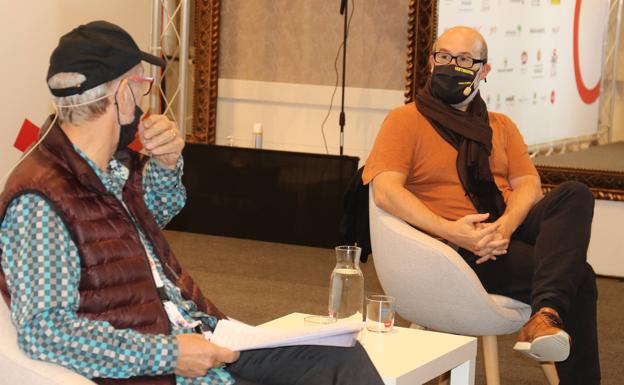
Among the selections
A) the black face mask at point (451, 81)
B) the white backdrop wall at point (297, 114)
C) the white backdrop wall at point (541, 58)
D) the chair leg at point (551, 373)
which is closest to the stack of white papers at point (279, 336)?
the chair leg at point (551, 373)

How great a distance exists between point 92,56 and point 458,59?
194cm

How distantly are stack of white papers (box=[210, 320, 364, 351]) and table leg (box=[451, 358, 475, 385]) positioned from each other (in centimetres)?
62

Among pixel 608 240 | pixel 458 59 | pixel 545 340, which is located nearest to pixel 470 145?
pixel 458 59

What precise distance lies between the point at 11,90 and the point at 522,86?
9.66 feet

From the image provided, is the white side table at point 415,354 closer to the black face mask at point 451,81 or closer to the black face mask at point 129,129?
the black face mask at point 129,129

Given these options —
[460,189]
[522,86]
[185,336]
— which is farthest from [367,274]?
[185,336]

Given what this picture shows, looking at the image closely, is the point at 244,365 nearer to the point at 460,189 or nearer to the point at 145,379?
the point at 145,379

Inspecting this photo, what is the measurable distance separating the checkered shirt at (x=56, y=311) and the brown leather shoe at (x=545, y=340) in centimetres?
136

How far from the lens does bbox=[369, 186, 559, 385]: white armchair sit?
329 cm

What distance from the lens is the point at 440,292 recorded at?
3.32 metres

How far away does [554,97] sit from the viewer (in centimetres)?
590

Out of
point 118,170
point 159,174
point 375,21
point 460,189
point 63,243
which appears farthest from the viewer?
point 375,21

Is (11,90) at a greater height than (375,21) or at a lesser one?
lesser

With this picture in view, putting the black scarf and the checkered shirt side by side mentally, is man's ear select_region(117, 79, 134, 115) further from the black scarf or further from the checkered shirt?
the black scarf
